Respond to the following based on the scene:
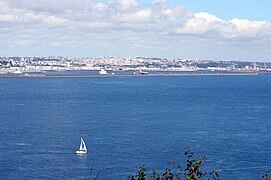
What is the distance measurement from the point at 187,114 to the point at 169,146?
14559mm

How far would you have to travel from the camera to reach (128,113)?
39.6 metres

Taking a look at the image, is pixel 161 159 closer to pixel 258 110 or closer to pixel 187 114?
pixel 187 114

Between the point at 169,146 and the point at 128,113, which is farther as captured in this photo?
the point at 128,113

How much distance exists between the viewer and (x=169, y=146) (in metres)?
25.3

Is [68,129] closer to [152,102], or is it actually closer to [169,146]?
[169,146]

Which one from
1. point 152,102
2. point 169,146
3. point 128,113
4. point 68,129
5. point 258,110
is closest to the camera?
point 169,146

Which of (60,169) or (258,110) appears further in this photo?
(258,110)

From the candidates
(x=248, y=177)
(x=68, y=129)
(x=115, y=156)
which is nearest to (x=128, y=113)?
(x=68, y=129)

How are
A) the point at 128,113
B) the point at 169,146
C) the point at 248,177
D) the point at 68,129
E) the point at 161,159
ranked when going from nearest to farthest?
the point at 248,177
the point at 161,159
the point at 169,146
the point at 68,129
the point at 128,113

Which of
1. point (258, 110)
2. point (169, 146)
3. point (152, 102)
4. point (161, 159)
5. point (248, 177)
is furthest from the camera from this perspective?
point (152, 102)

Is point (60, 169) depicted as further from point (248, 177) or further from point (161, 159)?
point (248, 177)

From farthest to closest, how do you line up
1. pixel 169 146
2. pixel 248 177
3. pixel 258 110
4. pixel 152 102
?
pixel 152 102
pixel 258 110
pixel 169 146
pixel 248 177

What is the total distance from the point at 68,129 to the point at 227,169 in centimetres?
1236

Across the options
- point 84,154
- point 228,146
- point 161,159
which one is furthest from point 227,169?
point 84,154
